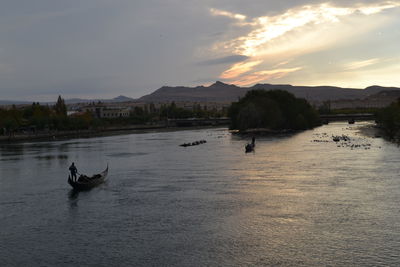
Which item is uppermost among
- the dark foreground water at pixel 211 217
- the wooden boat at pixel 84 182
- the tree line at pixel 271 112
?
the tree line at pixel 271 112

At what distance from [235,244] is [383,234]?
8.72m

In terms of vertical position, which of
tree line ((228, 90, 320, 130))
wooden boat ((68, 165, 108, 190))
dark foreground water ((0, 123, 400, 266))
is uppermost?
tree line ((228, 90, 320, 130))

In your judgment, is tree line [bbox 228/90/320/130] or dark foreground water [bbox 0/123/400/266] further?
tree line [bbox 228/90/320/130]

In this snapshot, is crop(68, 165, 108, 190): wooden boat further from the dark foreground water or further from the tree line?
the tree line

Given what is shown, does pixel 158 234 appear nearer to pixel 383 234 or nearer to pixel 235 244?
pixel 235 244

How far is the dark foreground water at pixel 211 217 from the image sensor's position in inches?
972

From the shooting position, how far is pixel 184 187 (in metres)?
43.9

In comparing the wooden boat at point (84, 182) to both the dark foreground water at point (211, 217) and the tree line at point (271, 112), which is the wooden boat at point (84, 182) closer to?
the dark foreground water at point (211, 217)

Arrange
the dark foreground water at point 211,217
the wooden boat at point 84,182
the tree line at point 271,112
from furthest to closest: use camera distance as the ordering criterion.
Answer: the tree line at point 271,112 < the wooden boat at point 84,182 < the dark foreground water at point 211,217

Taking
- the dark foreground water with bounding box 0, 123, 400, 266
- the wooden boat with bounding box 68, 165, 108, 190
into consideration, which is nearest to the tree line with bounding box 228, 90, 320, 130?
the dark foreground water with bounding box 0, 123, 400, 266

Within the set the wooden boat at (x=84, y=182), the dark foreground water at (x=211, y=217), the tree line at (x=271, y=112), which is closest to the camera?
the dark foreground water at (x=211, y=217)

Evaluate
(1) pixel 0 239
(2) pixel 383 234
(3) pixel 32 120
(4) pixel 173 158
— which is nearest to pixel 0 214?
(1) pixel 0 239

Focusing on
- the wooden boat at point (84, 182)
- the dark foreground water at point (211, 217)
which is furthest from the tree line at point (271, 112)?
the wooden boat at point (84, 182)

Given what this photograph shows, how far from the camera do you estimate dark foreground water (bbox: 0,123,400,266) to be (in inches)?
972
